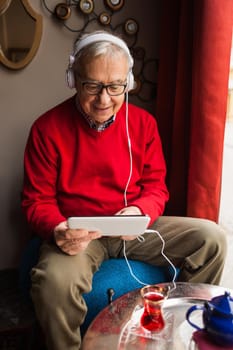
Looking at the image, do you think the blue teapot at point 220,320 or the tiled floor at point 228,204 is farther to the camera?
the tiled floor at point 228,204

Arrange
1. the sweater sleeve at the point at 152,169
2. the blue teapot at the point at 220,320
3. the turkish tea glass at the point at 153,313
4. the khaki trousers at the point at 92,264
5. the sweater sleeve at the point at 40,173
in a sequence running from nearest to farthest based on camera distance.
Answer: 1. the blue teapot at the point at 220,320
2. the turkish tea glass at the point at 153,313
3. the khaki trousers at the point at 92,264
4. the sweater sleeve at the point at 40,173
5. the sweater sleeve at the point at 152,169

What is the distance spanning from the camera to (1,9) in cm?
175

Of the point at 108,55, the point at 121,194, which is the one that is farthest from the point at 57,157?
the point at 108,55

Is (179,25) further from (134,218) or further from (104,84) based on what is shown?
(134,218)

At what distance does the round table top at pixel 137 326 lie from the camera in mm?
1042

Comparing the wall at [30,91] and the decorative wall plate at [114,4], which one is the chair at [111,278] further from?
the decorative wall plate at [114,4]

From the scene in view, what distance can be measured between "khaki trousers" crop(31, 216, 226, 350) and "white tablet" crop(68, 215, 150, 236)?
19cm

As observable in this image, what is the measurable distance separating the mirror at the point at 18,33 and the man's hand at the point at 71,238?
847mm

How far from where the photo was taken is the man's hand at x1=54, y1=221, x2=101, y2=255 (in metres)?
1.27

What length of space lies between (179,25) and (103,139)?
2.23 feet

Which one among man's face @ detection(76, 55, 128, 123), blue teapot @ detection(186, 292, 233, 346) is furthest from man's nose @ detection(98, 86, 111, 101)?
blue teapot @ detection(186, 292, 233, 346)

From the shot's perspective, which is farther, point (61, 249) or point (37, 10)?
point (37, 10)

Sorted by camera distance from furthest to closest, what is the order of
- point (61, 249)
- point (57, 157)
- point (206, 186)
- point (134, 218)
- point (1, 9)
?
1. point (1, 9)
2. point (206, 186)
3. point (57, 157)
4. point (61, 249)
5. point (134, 218)

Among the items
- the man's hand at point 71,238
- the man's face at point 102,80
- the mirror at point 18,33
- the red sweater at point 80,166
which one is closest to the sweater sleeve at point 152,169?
the red sweater at point 80,166
